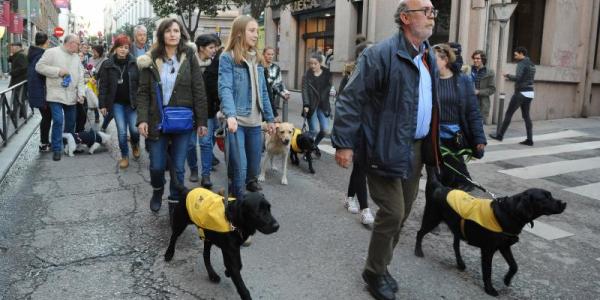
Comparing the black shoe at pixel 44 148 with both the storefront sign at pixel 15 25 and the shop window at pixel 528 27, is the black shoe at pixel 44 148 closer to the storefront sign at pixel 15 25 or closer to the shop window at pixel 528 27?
the shop window at pixel 528 27

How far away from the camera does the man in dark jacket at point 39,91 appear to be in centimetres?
791

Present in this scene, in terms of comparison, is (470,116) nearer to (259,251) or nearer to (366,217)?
(366,217)

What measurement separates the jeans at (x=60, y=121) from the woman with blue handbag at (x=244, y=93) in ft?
13.2

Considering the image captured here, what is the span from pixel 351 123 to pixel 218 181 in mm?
3884

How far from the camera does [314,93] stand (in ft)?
27.8

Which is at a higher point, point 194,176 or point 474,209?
point 474,209

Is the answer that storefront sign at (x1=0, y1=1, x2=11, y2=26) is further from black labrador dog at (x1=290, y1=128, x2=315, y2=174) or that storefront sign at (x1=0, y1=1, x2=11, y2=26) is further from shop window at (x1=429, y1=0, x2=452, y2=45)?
black labrador dog at (x1=290, y1=128, x2=315, y2=174)

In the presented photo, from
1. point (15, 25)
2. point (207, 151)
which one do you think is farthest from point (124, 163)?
point (15, 25)

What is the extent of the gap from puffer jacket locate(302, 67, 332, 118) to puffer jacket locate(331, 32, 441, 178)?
17.1 feet

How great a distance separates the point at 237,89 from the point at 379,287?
90.8 inches

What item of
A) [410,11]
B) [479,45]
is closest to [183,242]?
[410,11]

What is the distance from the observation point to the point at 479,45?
12.8 metres

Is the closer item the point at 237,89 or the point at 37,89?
the point at 237,89

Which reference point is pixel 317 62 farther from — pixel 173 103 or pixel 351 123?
pixel 351 123
